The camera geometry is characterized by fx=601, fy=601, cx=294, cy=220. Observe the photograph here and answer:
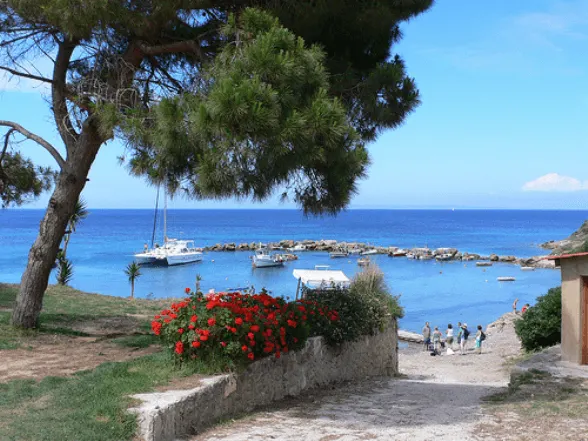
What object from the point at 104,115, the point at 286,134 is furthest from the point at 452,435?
the point at 104,115

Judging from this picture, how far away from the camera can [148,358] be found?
759cm

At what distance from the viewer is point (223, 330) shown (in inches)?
274

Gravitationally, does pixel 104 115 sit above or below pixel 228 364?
above

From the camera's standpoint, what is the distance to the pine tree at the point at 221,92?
7023mm

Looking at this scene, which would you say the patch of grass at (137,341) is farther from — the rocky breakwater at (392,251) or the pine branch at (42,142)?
the rocky breakwater at (392,251)

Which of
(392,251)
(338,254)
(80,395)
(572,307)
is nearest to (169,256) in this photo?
(338,254)

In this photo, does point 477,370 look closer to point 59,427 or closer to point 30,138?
point 30,138

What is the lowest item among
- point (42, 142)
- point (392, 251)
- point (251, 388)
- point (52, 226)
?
point (392, 251)

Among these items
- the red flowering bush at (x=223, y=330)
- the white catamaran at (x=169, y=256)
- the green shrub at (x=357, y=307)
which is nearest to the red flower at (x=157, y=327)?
the red flowering bush at (x=223, y=330)

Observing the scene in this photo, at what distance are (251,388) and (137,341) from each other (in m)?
3.98

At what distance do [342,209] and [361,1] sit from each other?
3233mm

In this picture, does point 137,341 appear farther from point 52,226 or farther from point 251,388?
point 251,388

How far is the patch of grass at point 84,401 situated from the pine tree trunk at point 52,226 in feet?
11.8

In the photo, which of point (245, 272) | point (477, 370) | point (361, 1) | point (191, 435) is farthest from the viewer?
point (245, 272)
